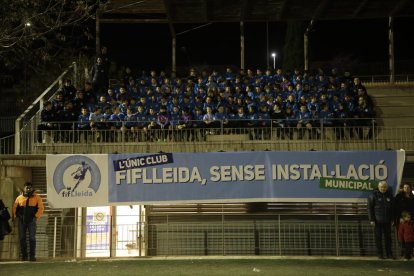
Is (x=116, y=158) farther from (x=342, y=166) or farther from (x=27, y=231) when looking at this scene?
(x=342, y=166)

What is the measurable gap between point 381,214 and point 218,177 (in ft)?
13.1

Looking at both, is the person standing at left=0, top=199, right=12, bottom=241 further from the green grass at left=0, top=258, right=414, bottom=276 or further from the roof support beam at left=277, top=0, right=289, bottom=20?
the roof support beam at left=277, top=0, right=289, bottom=20

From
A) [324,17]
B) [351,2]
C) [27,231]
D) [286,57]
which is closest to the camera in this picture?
[27,231]

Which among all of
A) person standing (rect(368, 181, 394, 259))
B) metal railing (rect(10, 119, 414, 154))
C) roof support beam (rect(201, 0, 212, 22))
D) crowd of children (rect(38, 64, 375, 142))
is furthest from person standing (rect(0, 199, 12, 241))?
roof support beam (rect(201, 0, 212, 22))

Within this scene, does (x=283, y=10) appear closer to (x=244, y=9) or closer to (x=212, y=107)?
(x=244, y=9)

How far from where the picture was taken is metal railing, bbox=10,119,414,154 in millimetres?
14523

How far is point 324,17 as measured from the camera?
19688 mm

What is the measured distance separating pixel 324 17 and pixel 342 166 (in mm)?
8116

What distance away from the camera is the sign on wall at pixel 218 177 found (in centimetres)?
1340

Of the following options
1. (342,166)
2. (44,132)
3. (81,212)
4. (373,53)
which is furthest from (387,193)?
(373,53)

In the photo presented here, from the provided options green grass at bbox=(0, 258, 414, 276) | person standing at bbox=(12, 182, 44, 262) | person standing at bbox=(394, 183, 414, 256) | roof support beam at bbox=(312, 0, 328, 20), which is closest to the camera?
green grass at bbox=(0, 258, 414, 276)

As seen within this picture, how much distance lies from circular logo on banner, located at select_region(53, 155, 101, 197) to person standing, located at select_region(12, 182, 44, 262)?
66 centimetres

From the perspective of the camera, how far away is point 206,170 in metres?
13.6

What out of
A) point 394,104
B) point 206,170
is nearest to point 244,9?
point 394,104
